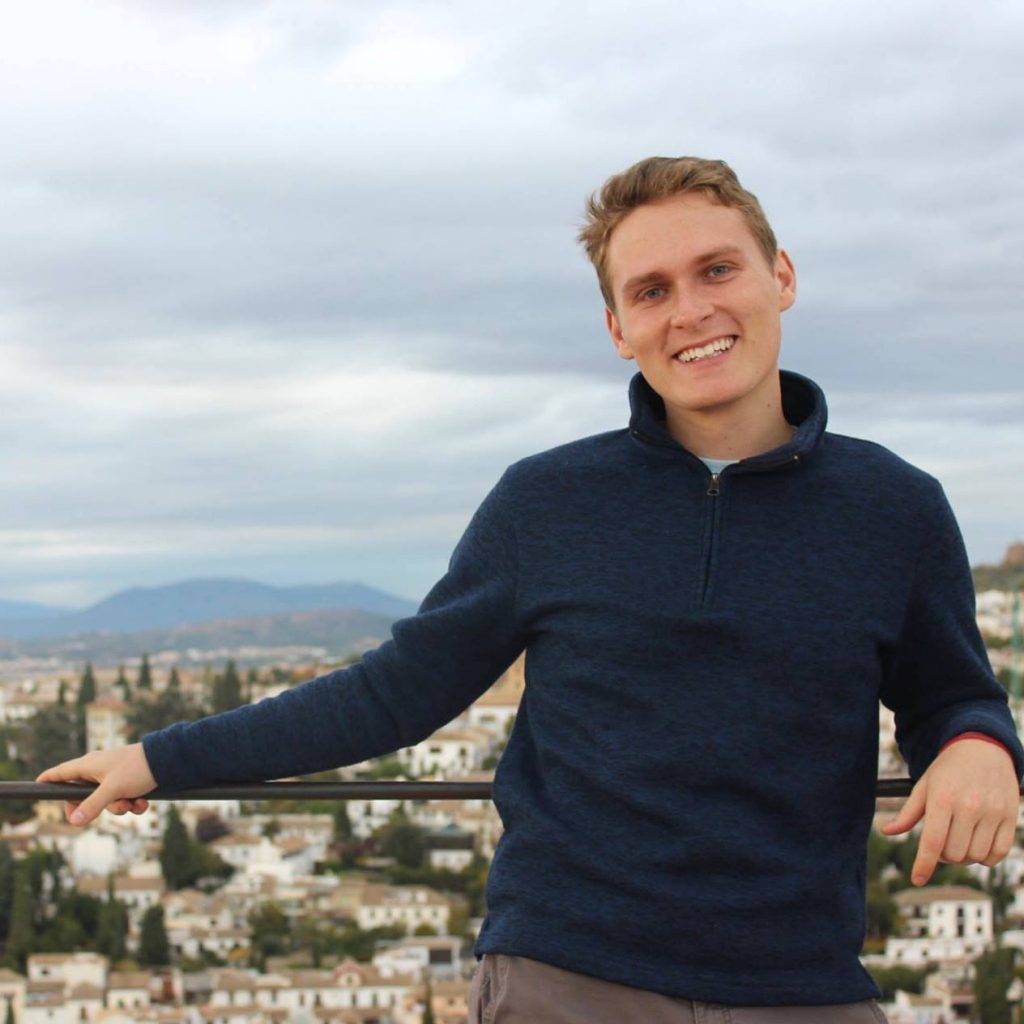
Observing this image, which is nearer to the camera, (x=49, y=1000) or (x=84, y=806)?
(x=84, y=806)

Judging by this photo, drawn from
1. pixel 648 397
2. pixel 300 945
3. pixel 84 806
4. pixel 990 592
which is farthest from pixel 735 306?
→ pixel 990 592

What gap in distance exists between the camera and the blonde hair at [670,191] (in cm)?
159

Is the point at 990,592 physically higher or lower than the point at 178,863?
higher

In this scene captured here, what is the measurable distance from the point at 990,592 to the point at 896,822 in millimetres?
77035

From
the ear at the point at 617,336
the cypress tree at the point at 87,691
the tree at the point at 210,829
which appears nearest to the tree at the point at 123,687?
the cypress tree at the point at 87,691

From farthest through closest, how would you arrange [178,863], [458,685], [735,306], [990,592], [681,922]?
[990,592], [178,863], [458,685], [735,306], [681,922]

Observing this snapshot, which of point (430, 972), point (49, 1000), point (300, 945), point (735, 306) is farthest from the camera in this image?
point (300, 945)

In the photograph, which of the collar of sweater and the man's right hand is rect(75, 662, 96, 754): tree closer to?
the man's right hand

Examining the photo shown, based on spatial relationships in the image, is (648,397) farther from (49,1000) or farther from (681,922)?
(49,1000)

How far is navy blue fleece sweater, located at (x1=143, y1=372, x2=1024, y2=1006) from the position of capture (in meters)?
1.48

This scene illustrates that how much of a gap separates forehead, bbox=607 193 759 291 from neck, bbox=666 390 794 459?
6.1 inches

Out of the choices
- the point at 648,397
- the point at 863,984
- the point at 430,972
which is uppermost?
the point at 648,397

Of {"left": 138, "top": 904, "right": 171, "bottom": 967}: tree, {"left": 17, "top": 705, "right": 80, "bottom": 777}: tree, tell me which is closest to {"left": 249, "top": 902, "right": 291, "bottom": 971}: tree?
{"left": 138, "top": 904, "right": 171, "bottom": 967}: tree

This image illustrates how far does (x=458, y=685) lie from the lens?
1735 millimetres
